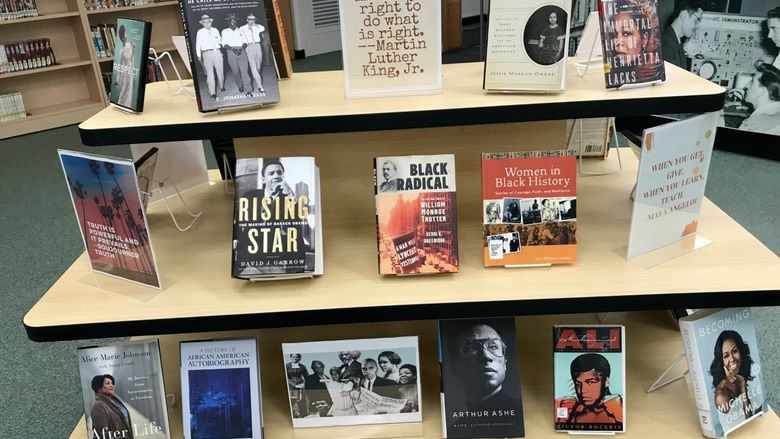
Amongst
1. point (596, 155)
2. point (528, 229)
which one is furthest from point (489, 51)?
point (596, 155)

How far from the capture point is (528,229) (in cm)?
146

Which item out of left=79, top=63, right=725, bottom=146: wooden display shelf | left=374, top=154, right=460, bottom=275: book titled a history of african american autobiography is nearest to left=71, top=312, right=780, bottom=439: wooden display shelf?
left=374, top=154, right=460, bottom=275: book titled a history of african american autobiography

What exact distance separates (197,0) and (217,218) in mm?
692

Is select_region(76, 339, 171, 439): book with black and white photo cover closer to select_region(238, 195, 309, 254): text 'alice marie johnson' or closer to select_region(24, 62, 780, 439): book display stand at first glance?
select_region(24, 62, 780, 439): book display stand

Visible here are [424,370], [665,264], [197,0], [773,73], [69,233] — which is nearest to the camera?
[197,0]

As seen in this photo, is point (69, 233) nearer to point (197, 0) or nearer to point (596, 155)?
point (197, 0)

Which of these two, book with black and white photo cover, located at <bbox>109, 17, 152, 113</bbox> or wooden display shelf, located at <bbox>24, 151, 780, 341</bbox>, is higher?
book with black and white photo cover, located at <bbox>109, 17, 152, 113</bbox>

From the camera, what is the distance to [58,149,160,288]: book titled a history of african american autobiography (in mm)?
1377

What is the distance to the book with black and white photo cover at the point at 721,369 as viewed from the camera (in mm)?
1473

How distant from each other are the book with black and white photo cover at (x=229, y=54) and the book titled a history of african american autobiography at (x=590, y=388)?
96 centimetres

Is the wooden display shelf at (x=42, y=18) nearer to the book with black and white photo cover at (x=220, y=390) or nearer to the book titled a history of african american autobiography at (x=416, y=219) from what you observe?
the book with black and white photo cover at (x=220, y=390)

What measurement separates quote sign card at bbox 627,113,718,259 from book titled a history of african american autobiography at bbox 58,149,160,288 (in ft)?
3.70

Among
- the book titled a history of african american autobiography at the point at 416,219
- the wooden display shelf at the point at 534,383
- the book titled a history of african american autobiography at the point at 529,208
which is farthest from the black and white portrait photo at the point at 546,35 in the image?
the wooden display shelf at the point at 534,383

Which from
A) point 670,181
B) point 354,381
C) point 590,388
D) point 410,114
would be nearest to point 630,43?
point 670,181
